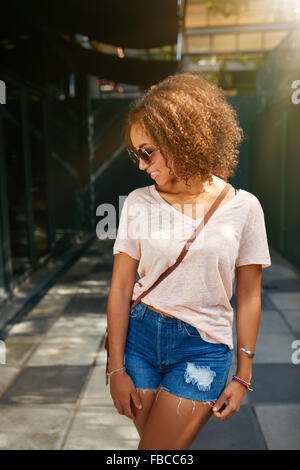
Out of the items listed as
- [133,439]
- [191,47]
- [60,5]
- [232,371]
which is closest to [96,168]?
[60,5]

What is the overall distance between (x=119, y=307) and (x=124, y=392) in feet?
1.07

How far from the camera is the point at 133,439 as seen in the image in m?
3.03

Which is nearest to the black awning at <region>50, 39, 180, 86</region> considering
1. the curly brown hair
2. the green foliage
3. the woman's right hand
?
the curly brown hair

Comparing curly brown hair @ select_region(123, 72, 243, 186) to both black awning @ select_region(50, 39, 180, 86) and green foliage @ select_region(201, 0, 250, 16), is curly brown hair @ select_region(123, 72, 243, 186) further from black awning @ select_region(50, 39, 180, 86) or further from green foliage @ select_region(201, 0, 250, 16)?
green foliage @ select_region(201, 0, 250, 16)

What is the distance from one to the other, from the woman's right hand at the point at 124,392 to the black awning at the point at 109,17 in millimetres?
5756

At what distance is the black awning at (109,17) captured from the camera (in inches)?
244

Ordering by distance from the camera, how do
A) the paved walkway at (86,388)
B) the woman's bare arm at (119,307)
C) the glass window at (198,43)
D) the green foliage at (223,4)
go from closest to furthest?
the woman's bare arm at (119,307)
the paved walkway at (86,388)
the green foliage at (223,4)
the glass window at (198,43)

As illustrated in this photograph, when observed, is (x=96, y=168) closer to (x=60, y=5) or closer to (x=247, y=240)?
(x=60, y=5)

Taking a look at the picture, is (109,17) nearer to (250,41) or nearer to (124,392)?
(124,392)

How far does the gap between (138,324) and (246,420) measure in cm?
197

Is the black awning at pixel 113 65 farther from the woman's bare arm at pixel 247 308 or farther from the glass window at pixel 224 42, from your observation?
the glass window at pixel 224 42

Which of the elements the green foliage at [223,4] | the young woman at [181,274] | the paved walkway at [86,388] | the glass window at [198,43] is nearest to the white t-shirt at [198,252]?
the young woman at [181,274]

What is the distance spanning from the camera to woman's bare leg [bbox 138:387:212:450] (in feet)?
5.26

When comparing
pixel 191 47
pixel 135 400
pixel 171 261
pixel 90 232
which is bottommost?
pixel 90 232
